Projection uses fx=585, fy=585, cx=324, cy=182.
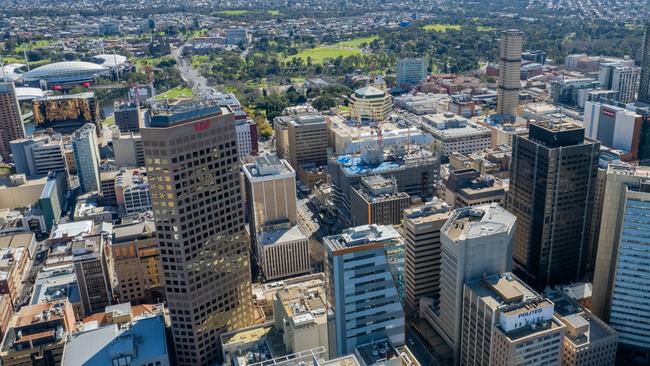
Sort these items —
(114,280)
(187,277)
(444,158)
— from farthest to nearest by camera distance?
(444,158), (114,280), (187,277)

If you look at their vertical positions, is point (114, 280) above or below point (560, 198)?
below

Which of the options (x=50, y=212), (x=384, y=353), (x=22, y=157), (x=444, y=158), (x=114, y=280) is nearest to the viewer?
(x=384, y=353)

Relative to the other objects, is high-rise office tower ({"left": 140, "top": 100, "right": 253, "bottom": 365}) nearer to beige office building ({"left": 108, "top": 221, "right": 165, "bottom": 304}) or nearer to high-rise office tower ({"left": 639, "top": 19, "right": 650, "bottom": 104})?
beige office building ({"left": 108, "top": 221, "right": 165, "bottom": 304})

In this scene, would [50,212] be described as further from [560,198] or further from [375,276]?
[560,198]

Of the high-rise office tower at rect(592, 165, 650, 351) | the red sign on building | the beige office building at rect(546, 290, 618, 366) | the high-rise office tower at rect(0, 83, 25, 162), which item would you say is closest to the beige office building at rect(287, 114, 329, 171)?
the red sign on building

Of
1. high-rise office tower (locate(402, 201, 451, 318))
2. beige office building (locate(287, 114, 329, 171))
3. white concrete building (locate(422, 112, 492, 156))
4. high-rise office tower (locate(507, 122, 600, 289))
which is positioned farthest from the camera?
white concrete building (locate(422, 112, 492, 156))

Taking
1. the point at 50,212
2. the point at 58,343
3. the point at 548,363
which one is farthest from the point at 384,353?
the point at 50,212
